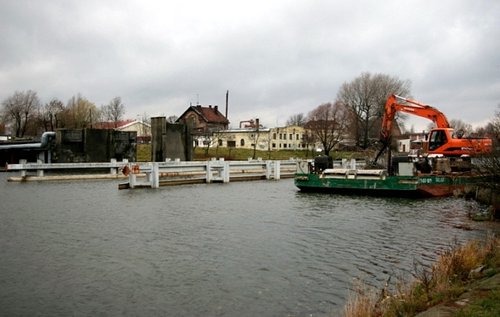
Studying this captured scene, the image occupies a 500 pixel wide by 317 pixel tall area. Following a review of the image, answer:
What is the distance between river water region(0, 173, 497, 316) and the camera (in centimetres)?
770

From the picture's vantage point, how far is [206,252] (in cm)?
1100

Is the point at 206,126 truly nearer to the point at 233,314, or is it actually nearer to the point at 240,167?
the point at 240,167

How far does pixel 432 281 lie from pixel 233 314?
3.03 m

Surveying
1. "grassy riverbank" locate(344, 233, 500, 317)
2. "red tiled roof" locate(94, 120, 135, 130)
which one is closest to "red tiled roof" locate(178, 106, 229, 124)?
"red tiled roof" locate(94, 120, 135, 130)

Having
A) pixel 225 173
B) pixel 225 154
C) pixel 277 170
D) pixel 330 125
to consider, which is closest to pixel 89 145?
pixel 225 173

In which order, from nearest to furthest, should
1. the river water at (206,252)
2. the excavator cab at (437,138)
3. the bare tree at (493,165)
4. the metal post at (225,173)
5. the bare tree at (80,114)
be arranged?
the river water at (206,252)
the bare tree at (493,165)
the excavator cab at (437,138)
the metal post at (225,173)
the bare tree at (80,114)

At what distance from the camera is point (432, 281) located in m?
7.20

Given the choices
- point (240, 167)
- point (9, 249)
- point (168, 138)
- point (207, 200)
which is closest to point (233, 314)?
point (9, 249)

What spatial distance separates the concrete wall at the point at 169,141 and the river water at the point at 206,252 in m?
23.6

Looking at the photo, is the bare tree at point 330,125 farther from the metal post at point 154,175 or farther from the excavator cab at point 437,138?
the metal post at point 154,175

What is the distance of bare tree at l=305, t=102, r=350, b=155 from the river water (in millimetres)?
62017

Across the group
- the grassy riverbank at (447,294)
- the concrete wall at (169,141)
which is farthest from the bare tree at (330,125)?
the grassy riverbank at (447,294)

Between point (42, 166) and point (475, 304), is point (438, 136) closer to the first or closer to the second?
point (475, 304)

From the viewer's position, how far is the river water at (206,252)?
7.70 meters
